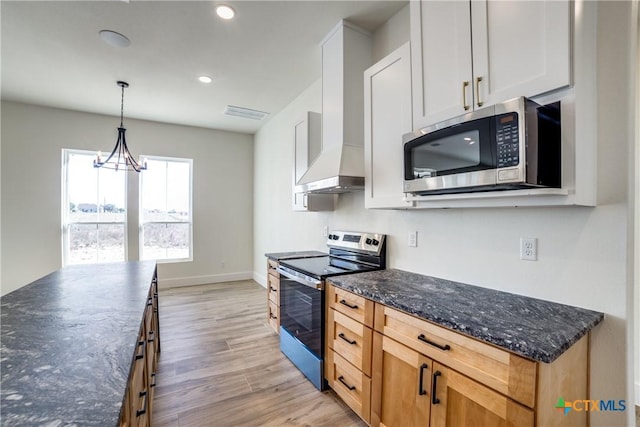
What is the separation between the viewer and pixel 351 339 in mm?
1928

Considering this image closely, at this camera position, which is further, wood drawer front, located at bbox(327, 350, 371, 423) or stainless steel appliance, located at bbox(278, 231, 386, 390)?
stainless steel appliance, located at bbox(278, 231, 386, 390)

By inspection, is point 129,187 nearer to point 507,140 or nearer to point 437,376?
point 437,376

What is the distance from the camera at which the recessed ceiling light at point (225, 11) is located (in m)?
2.30

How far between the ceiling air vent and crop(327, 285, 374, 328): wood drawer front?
3.48 meters

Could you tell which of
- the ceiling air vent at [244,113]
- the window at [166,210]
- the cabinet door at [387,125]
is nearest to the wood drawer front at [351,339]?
the cabinet door at [387,125]

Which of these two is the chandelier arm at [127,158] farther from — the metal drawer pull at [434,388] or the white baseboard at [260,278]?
the metal drawer pull at [434,388]

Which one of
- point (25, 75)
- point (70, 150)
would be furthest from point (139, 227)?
point (25, 75)

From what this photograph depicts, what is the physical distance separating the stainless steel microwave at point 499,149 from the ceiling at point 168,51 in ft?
4.81

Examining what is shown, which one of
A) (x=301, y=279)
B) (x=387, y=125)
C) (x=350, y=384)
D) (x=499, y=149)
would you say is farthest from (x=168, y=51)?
(x=350, y=384)

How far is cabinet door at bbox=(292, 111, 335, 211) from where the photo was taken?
3182 millimetres

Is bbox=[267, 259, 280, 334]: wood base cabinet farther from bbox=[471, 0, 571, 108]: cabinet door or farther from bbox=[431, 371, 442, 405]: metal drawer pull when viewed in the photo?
bbox=[471, 0, 571, 108]: cabinet door

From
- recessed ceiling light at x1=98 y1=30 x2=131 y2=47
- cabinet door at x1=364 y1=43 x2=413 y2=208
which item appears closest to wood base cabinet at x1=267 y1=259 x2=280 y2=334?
cabinet door at x1=364 y1=43 x2=413 y2=208

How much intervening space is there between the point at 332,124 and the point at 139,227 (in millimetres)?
4196

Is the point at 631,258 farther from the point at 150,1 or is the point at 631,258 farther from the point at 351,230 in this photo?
the point at 150,1
